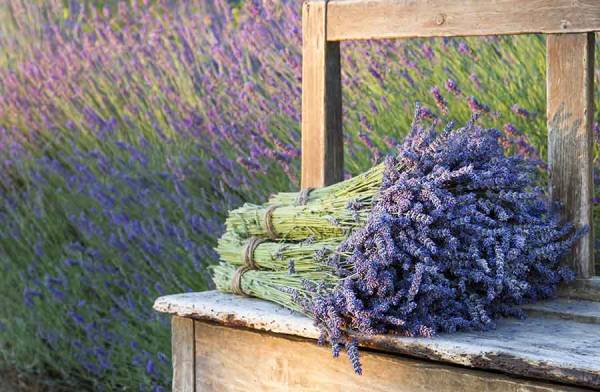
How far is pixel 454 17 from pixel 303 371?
96 centimetres

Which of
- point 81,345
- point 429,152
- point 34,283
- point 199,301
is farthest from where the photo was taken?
point 34,283

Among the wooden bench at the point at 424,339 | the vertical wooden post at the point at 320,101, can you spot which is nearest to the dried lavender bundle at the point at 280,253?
the wooden bench at the point at 424,339

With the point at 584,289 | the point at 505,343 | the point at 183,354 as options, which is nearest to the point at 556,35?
the point at 584,289

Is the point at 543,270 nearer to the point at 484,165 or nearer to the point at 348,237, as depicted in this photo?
the point at 484,165

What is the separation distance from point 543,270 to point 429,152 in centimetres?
40

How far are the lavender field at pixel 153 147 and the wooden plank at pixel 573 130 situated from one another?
1.54 feet

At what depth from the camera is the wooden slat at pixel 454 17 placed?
2.18 meters

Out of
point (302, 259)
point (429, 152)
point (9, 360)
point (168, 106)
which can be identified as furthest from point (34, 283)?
point (429, 152)

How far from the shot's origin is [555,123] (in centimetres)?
226

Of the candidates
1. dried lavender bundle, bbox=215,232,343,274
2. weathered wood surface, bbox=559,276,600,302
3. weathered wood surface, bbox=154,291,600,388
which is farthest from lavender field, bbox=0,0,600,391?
weathered wood surface, bbox=154,291,600,388

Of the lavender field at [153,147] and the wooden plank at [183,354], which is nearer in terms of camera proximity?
the wooden plank at [183,354]

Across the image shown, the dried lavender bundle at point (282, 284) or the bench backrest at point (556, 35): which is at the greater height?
the bench backrest at point (556, 35)

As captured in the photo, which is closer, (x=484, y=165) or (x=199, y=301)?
(x=484, y=165)

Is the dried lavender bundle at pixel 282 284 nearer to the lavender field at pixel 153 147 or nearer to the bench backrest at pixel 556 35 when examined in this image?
the bench backrest at pixel 556 35
